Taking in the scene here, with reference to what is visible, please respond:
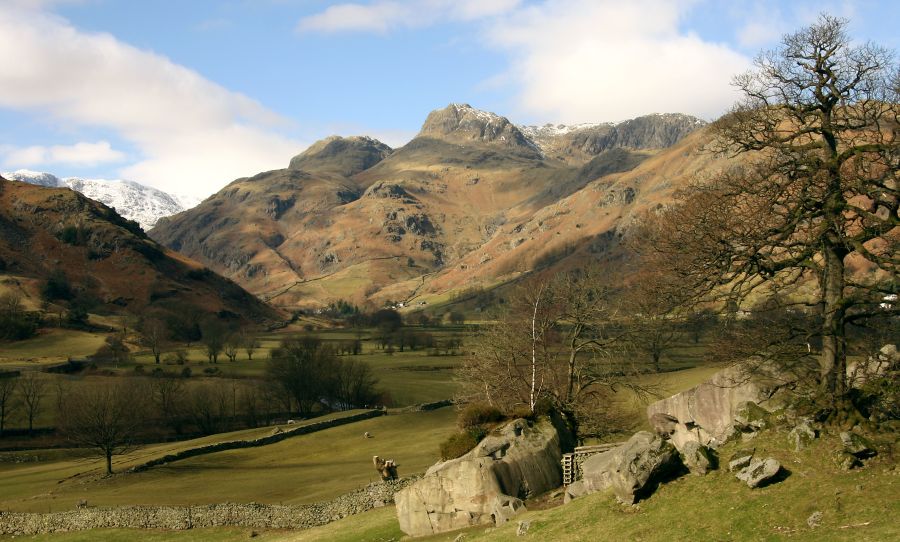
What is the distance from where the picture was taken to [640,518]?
2281cm

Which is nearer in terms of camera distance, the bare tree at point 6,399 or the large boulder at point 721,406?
the large boulder at point 721,406

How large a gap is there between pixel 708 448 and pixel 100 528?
44911 mm

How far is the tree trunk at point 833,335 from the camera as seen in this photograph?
22.9m

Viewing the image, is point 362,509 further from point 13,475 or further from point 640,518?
point 13,475

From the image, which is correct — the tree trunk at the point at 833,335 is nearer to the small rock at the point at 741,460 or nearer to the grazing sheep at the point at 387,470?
the small rock at the point at 741,460

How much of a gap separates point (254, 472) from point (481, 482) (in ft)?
136

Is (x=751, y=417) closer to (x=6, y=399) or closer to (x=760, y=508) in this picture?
(x=760, y=508)

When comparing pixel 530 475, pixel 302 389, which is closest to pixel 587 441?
pixel 530 475

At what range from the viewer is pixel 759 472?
21906 millimetres

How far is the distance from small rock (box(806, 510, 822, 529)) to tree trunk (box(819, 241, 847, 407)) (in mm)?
4263

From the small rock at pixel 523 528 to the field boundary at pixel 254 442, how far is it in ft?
184

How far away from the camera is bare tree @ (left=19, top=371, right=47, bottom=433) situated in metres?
107

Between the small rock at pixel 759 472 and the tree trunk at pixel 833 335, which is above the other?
the tree trunk at pixel 833 335

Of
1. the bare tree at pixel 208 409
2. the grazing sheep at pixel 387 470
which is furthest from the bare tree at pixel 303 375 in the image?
the grazing sheep at pixel 387 470
